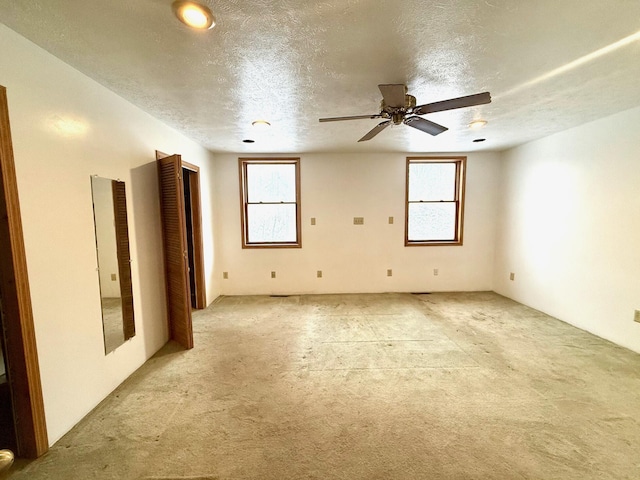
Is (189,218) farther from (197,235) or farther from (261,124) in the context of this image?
(261,124)

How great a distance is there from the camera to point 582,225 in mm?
3096

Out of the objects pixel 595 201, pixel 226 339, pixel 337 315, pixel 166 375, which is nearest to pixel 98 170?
pixel 166 375

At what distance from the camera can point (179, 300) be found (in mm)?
2742

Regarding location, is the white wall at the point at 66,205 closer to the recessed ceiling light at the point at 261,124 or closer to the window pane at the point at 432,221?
the recessed ceiling light at the point at 261,124

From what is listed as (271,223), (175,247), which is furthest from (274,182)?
(175,247)

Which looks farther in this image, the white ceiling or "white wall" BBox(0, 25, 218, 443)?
"white wall" BBox(0, 25, 218, 443)

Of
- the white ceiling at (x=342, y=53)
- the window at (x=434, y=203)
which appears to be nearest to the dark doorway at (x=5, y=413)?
the white ceiling at (x=342, y=53)

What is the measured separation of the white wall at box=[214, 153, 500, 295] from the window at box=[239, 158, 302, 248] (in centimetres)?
12

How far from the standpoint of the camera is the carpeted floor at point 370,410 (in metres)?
1.47

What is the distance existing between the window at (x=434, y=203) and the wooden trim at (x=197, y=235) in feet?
10.9

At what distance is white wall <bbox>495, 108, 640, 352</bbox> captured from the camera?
2662 millimetres

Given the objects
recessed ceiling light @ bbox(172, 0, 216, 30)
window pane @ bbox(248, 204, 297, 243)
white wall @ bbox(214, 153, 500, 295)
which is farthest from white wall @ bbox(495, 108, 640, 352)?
recessed ceiling light @ bbox(172, 0, 216, 30)

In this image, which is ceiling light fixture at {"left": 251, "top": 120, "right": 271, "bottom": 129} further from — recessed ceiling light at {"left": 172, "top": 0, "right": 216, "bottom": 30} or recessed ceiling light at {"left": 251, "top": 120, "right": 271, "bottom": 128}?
recessed ceiling light at {"left": 172, "top": 0, "right": 216, "bottom": 30}

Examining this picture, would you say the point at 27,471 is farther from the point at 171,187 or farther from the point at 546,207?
the point at 546,207
